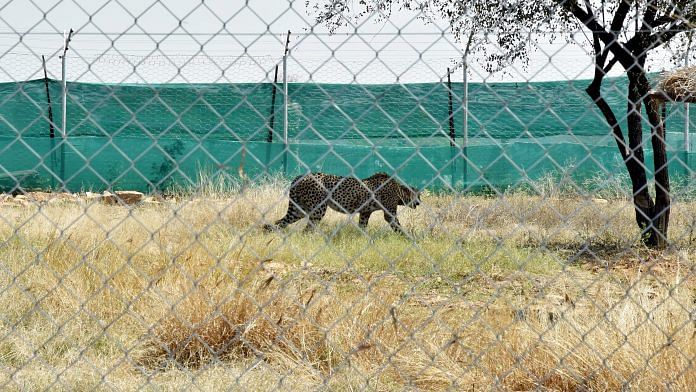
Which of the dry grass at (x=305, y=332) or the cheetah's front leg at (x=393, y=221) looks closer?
the cheetah's front leg at (x=393, y=221)

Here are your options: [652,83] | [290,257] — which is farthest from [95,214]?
[652,83]

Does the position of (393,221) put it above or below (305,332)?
above

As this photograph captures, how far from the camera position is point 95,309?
13.3 ft

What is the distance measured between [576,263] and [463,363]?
15.5 feet

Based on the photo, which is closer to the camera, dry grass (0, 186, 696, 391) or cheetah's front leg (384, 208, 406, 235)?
cheetah's front leg (384, 208, 406, 235)

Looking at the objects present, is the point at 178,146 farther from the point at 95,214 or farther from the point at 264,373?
the point at 264,373

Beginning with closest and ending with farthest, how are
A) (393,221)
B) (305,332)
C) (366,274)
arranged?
(393,221)
(305,332)
(366,274)

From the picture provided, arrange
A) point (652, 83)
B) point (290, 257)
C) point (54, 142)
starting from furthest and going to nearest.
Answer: point (54, 142)
point (652, 83)
point (290, 257)

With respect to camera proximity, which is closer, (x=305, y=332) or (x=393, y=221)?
(x=393, y=221)

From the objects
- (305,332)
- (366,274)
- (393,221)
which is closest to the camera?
(393,221)

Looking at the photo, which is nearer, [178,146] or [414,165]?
[414,165]

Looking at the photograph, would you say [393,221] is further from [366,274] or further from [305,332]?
[366,274]

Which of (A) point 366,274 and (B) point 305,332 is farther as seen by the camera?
(A) point 366,274

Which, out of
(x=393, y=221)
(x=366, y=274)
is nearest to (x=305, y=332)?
(x=393, y=221)
